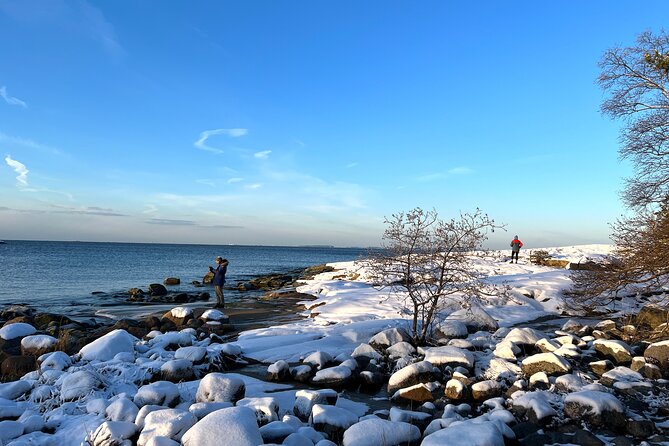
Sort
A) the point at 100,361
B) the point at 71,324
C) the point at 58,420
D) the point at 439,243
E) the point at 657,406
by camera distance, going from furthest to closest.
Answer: the point at 71,324, the point at 439,243, the point at 100,361, the point at 657,406, the point at 58,420

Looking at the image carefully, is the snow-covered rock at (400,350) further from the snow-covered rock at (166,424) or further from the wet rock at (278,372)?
the snow-covered rock at (166,424)

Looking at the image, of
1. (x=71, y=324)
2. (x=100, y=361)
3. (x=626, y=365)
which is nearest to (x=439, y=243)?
(x=626, y=365)

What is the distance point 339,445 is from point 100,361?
563cm

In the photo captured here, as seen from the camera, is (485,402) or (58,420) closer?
(58,420)

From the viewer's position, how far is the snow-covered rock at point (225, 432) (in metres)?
4.59

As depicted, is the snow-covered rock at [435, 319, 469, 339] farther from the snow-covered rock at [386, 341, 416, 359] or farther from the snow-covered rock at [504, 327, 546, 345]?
the snow-covered rock at [386, 341, 416, 359]

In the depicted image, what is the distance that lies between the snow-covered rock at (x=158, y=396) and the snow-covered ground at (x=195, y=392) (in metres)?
0.01

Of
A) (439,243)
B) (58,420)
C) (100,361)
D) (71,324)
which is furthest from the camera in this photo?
(71,324)

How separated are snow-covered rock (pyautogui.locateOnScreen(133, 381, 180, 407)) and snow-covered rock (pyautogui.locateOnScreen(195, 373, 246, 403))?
35cm

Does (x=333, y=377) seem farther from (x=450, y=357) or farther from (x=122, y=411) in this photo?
(x=122, y=411)

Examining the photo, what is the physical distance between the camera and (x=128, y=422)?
528cm

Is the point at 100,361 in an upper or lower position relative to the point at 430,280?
lower

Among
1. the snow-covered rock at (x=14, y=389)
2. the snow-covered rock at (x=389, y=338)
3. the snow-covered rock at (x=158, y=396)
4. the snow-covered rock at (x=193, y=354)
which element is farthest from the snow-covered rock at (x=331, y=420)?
the snow-covered rock at (x=14, y=389)

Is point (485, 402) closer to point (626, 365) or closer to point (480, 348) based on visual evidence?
point (480, 348)
